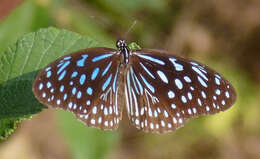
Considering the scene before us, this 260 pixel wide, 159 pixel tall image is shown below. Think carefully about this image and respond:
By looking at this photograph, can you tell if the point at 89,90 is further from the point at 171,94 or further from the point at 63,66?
the point at 171,94

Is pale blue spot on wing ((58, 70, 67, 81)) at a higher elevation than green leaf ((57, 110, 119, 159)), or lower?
higher

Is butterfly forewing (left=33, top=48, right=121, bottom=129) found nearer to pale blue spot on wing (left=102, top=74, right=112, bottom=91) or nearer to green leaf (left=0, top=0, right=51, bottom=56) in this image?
pale blue spot on wing (left=102, top=74, right=112, bottom=91)

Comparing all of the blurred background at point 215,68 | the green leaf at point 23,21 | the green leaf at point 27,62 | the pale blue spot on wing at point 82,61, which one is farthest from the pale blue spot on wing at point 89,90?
the blurred background at point 215,68

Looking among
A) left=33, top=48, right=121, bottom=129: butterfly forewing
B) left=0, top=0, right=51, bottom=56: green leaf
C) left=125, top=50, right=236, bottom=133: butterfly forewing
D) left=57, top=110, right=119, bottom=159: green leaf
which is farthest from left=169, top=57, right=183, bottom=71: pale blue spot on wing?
left=0, top=0, right=51, bottom=56: green leaf

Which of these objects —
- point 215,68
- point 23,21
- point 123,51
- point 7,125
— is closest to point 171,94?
point 123,51

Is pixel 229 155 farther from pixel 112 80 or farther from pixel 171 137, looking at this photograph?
pixel 112 80

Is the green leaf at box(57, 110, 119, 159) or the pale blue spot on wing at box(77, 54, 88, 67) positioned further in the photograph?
the green leaf at box(57, 110, 119, 159)
